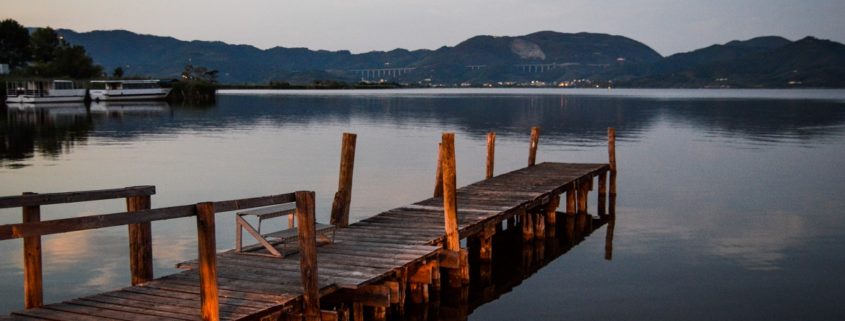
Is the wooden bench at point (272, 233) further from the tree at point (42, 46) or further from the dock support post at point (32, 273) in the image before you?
the tree at point (42, 46)

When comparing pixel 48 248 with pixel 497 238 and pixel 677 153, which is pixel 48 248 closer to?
pixel 497 238

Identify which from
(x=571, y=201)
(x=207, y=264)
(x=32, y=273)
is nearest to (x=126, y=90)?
(x=571, y=201)

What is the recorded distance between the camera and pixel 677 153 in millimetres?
49312

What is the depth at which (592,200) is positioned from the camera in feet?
99.8

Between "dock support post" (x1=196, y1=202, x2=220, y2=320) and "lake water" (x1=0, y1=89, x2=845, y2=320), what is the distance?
7.47 meters

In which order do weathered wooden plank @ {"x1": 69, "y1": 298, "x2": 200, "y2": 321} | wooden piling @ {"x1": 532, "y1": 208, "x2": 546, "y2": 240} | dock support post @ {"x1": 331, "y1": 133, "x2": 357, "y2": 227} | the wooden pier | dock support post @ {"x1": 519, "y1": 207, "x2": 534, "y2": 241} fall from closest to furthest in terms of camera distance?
1. the wooden pier
2. weathered wooden plank @ {"x1": 69, "y1": 298, "x2": 200, "y2": 321}
3. dock support post @ {"x1": 331, "y1": 133, "x2": 357, "y2": 227}
4. dock support post @ {"x1": 519, "y1": 207, "x2": 534, "y2": 241}
5. wooden piling @ {"x1": 532, "y1": 208, "x2": 546, "y2": 240}

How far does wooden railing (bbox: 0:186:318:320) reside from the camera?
9125mm

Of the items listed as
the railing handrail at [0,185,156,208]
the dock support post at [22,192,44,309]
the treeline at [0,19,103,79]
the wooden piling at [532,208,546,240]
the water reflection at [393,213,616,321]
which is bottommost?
the water reflection at [393,213,616,321]

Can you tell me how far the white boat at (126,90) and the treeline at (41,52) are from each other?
495 inches

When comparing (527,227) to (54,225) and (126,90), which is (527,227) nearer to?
(54,225)

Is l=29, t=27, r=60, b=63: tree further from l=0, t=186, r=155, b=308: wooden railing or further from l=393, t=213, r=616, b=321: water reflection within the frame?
l=0, t=186, r=155, b=308: wooden railing

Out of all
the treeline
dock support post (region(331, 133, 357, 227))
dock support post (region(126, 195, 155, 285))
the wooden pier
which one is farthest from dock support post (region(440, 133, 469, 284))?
the treeline

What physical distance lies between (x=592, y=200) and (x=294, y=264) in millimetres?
19323

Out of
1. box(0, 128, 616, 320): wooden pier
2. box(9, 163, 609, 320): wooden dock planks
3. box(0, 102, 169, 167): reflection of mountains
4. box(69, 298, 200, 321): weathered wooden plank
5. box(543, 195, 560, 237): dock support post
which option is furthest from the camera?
box(0, 102, 169, 167): reflection of mountains
